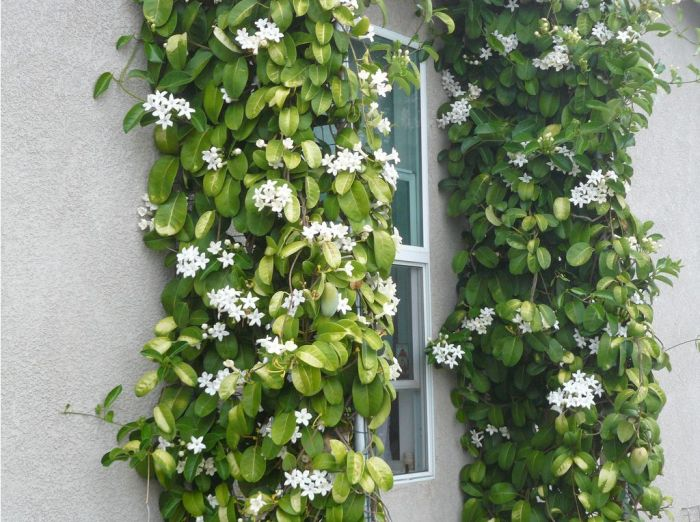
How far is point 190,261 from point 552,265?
168 centimetres

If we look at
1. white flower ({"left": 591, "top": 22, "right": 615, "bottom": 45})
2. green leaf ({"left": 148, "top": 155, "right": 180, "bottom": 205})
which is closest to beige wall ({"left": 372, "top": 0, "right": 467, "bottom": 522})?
white flower ({"left": 591, "top": 22, "right": 615, "bottom": 45})

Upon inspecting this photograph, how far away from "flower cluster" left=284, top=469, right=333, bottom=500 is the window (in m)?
0.91

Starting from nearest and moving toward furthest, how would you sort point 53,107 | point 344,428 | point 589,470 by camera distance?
point 53,107 → point 344,428 → point 589,470

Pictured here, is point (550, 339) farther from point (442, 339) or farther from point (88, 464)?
point (88, 464)

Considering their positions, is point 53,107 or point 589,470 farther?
point 589,470

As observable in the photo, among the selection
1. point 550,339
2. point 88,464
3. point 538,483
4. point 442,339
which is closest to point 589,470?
point 538,483

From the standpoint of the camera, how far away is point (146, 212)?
2.74 metres

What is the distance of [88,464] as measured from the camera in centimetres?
256

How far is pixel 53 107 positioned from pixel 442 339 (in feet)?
5.78

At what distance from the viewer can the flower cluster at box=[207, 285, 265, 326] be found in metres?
2.62

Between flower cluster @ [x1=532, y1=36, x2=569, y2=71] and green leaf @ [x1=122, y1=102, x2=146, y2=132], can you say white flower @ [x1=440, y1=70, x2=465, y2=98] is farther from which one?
green leaf @ [x1=122, y1=102, x2=146, y2=132]

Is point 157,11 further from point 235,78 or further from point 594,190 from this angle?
point 594,190

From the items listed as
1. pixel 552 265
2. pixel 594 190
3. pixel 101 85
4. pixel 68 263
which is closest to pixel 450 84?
pixel 594 190

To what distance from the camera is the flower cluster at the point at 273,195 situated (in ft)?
8.64
